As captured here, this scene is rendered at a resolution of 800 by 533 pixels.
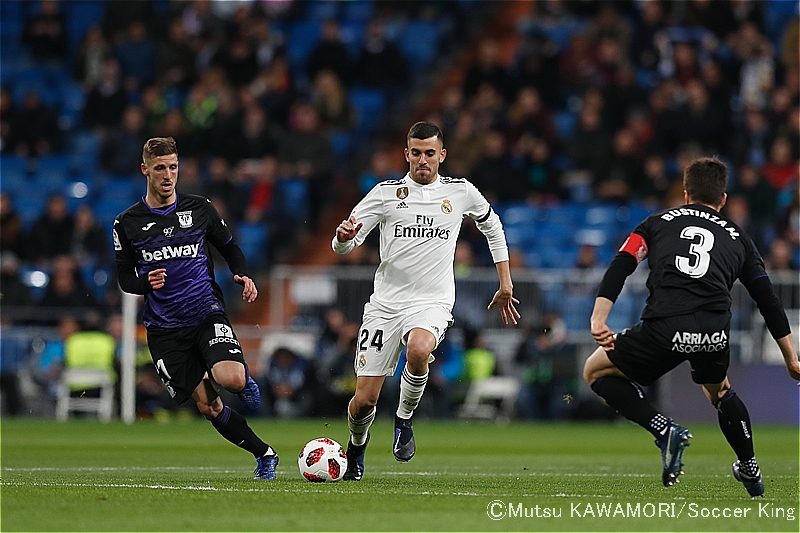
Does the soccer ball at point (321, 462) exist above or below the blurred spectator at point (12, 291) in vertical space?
below

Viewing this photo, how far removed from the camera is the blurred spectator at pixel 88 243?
2172 cm

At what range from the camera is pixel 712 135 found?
74.6 ft

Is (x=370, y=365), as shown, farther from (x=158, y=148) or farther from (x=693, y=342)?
(x=693, y=342)

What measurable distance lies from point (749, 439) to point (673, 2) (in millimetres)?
17504

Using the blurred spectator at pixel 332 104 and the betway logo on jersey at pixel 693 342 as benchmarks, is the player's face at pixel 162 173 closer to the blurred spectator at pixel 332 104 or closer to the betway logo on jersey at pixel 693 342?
the betway logo on jersey at pixel 693 342

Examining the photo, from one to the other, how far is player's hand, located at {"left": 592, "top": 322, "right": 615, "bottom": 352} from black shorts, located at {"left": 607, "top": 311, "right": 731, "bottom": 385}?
20 centimetres

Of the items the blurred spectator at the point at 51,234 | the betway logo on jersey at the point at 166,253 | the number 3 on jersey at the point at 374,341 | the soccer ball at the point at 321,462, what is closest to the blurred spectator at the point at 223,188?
the blurred spectator at the point at 51,234

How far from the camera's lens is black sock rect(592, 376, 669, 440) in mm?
8750

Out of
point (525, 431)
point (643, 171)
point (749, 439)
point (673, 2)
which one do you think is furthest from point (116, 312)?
A: point (749, 439)

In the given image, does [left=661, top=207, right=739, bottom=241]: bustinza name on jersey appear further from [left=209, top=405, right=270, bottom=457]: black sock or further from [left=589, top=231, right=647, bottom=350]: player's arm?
[left=209, top=405, right=270, bottom=457]: black sock

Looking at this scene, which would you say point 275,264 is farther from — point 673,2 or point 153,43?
point 673,2

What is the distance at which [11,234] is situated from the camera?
2214 cm

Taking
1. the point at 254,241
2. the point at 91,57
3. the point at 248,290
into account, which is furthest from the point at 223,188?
the point at 248,290

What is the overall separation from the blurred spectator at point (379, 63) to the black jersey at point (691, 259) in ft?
55.2
